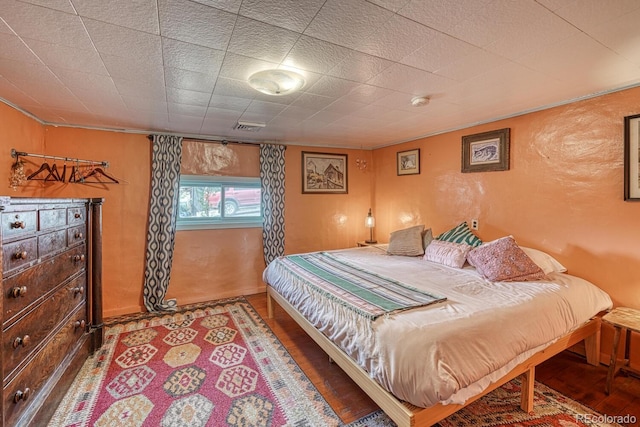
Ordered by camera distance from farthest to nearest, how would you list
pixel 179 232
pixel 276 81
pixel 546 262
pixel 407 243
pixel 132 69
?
pixel 179 232
pixel 407 243
pixel 546 262
pixel 276 81
pixel 132 69

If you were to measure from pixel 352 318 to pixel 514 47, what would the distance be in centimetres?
188

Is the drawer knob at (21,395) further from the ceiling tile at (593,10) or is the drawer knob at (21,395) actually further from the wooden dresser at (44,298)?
the ceiling tile at (593,10)

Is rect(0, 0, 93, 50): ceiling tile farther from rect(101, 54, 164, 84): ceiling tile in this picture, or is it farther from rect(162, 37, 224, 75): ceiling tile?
rect(162, 37, 224, 75): ceiling tile

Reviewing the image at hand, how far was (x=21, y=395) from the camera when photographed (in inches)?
57.5

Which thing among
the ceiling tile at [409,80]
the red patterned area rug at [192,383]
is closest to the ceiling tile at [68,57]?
the ceiling tile at [409,80]

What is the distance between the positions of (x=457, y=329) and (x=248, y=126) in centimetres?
290

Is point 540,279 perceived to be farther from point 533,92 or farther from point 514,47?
point 514,47

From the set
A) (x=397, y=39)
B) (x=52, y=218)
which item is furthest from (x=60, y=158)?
(x=397, y=39)

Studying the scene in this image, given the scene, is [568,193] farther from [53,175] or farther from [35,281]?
[53,175]

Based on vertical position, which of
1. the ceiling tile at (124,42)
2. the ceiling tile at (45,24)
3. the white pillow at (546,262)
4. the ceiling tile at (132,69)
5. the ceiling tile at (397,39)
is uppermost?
the ceiling tile at (397,39)

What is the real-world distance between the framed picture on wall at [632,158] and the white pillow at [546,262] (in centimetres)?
71

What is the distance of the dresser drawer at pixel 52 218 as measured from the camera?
1.68 m

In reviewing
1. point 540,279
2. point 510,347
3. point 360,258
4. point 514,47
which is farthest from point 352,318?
point 514,47

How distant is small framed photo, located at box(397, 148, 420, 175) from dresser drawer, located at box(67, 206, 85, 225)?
3863 millimetres
